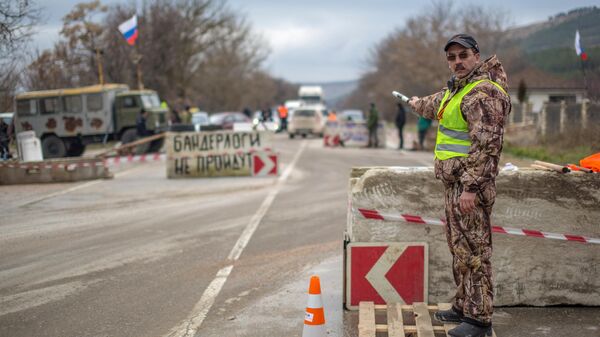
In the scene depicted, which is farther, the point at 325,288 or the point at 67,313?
the point at 325,288

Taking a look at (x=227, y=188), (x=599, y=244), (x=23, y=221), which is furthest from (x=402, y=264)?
(x=227, y=188)

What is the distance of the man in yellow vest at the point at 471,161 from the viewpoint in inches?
173

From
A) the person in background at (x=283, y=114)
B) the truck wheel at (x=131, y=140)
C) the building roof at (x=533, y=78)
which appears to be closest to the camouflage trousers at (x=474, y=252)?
the truck wheel at (x=131, y=140)

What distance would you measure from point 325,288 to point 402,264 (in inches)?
43.2

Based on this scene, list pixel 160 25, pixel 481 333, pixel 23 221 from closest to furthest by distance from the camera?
pixel 481 333 → pixel 23 221 → pixel 160 25

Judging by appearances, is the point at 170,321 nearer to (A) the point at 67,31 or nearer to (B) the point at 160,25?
(A) the point at 67,31

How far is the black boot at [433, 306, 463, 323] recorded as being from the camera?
497 cm

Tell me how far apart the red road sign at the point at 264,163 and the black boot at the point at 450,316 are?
12.0 meters

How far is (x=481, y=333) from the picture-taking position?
4.67 metres

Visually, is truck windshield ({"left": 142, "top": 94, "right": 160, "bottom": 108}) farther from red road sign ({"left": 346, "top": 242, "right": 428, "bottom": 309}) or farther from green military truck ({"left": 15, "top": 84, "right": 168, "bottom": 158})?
red road sign ({"left": 346, "top": 242, "right": 428, "bottom": 309})

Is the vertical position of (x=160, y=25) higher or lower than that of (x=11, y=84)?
higher

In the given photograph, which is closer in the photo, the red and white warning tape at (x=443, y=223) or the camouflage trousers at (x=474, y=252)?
the camouflage trousers at (x=474, y=252)

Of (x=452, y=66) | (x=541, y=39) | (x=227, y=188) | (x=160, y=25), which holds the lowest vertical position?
(x=227, y=188)

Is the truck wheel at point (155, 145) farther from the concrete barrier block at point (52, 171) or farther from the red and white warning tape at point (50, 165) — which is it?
the red and white warning tape at point (50, 165)
